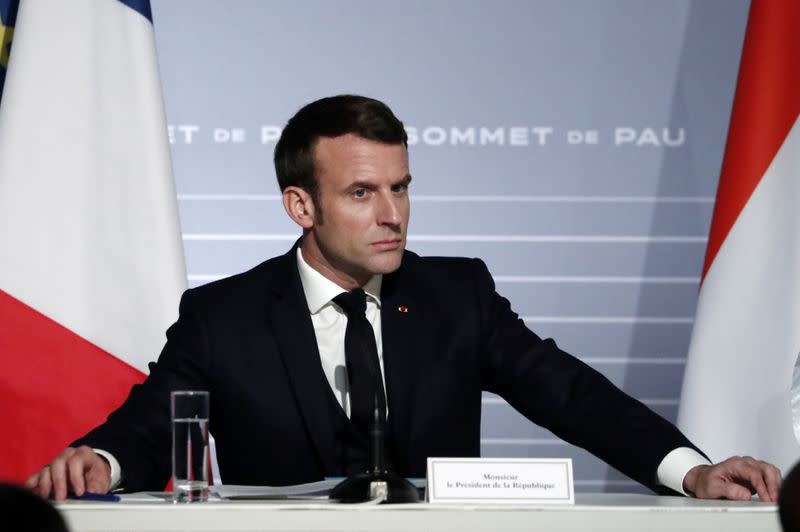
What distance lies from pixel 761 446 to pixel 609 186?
3.44 ft

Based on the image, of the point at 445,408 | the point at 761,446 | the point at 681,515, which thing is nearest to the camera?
the point at 681,515

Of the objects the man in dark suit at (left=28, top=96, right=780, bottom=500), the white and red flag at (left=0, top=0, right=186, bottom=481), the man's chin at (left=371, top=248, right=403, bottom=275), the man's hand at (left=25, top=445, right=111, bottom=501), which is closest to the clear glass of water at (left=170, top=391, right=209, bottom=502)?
the man's hand at (left=25, top=445, right=111, bottom=501)

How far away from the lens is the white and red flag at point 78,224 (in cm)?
308

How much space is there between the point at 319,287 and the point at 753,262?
1383 mm

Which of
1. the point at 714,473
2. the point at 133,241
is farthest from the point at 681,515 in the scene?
the point at 133,241

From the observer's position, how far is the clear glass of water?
1.71 m

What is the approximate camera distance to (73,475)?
6.21ft

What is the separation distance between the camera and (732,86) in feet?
12.0

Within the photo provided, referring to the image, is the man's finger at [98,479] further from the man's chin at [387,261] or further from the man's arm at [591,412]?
the man's arm at [591,412]

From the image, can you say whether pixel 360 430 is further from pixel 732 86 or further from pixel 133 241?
pixel 732 86

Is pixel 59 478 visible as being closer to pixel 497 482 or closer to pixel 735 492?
pixel 497 482

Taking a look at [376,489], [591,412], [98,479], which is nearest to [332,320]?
[591,412]

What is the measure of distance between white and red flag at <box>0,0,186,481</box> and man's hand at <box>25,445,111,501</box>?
3.52 ft

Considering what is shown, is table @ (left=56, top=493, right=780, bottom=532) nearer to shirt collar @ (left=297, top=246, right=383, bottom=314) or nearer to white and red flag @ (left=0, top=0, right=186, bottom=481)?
shirt collar @ (left=297, top=246, right=383, bottom=314)
